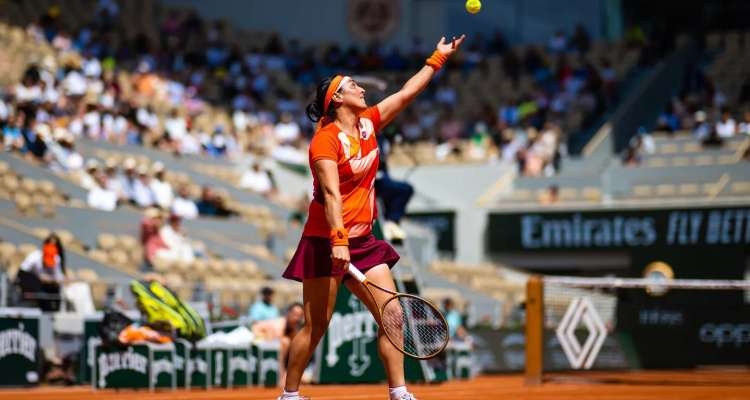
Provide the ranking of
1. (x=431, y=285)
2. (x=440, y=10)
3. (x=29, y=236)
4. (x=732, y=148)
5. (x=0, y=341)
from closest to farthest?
(x=0, y=341)
(x=29, y=236)
(x=431, y=285)
(x=732, y=148)
(x=440, y=10)

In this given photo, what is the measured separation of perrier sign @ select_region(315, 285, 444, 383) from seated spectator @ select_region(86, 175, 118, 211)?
8.53m

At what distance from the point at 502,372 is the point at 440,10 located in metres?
20.5

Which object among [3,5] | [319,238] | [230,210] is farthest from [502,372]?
[3,5]

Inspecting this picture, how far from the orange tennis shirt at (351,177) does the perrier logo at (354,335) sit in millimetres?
6332

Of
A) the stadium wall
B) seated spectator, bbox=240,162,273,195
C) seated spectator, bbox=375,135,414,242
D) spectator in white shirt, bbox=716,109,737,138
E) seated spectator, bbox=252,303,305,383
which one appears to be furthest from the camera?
the stadium wall

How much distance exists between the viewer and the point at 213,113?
34219 mm

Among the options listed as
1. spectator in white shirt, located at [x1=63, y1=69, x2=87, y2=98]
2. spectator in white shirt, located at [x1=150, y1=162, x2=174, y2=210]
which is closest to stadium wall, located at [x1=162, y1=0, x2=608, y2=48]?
spectator in white shirt, located at [x1=63, y1=69, x2=87, y2=98]

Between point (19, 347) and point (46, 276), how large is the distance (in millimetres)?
1936

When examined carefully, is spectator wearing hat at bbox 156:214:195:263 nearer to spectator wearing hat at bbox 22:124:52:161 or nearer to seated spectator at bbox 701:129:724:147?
spectator wearing hat at bbox 22:124:52:161

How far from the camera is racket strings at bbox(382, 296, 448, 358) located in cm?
923

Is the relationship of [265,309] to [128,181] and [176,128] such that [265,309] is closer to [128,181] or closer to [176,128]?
[128,181]

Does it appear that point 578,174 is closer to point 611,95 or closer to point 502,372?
point 611,95

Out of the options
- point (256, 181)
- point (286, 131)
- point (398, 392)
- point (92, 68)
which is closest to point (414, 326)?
point (398, 392)

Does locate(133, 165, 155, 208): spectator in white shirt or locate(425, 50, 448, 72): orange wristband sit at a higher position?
locate(133, 165, 155, 208): spectator in white shirt
